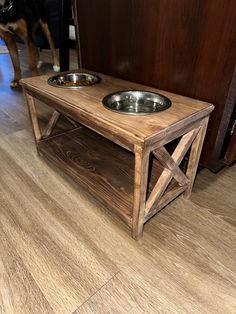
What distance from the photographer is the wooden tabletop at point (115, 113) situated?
69cm

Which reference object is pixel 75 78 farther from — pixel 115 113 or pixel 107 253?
pixel 107 253

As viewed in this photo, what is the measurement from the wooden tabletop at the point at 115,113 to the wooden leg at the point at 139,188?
54mm

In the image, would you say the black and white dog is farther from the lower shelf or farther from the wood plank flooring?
the wood plank flooring

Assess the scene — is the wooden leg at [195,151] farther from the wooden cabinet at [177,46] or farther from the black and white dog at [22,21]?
the black and white dog at [22,21]

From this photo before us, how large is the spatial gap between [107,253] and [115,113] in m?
0.51

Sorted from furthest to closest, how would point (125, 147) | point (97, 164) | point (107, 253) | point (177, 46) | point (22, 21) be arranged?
point (22, 21) < point (97, 164) < point (177, 46) < point (107, 253) < point (125, 147)

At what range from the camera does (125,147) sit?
70 centimetres

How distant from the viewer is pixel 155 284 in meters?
0.75

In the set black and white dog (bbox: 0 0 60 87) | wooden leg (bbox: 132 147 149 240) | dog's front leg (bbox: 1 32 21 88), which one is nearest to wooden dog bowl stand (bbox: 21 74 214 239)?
wooden leg (bbox: 132 147 149 240)

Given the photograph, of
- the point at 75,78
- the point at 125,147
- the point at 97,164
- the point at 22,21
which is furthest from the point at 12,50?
the point at 125,147

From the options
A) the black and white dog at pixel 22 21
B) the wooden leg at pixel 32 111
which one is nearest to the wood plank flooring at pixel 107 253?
the wooden leg at pixel 32 111

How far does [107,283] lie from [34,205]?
0.49m

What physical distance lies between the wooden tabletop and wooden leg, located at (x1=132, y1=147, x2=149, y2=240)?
0.18 feet

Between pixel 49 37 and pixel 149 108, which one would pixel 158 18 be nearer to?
pixel 149 108
